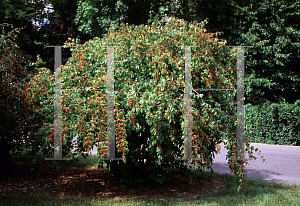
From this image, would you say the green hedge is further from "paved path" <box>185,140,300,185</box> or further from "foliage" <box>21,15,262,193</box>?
"foliage" <box>21,15,262,193</box>

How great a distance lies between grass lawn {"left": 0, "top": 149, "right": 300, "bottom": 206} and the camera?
449 cm

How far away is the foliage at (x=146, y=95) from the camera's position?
3.94m

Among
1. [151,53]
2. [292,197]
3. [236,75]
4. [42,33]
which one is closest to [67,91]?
[151,53]

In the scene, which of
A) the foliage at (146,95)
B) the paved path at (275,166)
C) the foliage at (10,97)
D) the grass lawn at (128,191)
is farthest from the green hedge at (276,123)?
the foliage at (10,97)

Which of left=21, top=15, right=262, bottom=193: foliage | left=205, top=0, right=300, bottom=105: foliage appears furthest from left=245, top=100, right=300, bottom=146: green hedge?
left=21, top=15, right=262, bottom=193: foliage

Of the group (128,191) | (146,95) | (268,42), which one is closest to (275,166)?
(128,191)

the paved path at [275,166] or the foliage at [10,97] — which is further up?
the foliage at [10,97]

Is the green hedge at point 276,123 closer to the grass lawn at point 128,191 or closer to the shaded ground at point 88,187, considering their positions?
the grass lawn at point 128,191

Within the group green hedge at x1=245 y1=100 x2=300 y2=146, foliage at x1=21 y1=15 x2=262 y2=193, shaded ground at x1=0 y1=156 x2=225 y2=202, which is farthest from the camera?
green hedge at x1=245 y1=100 x2=300 y2=146

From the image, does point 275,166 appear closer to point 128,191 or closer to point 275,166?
point 275,166

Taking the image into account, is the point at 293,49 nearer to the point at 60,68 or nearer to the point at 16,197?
the point at 60,68

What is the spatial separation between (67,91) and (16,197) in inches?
79.5

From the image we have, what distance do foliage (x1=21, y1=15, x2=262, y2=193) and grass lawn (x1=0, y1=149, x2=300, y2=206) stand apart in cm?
59

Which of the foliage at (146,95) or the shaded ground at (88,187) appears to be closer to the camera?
the foliage at (146,95)
